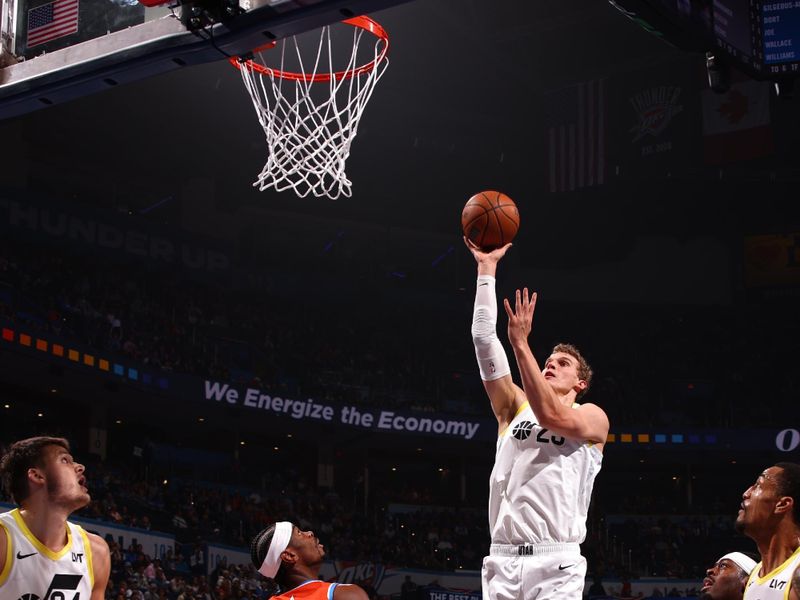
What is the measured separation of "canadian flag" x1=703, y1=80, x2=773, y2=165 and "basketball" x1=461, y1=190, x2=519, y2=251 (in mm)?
18318

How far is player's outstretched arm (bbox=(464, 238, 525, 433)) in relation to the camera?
4680mm

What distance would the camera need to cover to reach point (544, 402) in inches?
172

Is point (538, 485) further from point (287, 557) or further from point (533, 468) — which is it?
point (287, 557)

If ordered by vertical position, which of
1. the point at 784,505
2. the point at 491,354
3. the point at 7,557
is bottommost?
the point at 7,557

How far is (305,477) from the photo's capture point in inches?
1057

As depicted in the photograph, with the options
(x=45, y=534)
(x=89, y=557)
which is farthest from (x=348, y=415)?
(x=45, y=534)

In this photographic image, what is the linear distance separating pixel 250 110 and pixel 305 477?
31.2 ft

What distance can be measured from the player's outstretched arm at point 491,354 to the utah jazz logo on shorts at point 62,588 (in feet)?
6.43

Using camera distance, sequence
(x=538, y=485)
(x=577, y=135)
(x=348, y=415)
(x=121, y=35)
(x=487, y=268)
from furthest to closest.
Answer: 1. (x=348, y=415)
2. (x=577, y=135)
3. (x=121, y=35)
4. (x=487, y=268)
5. (x=538, y=485)

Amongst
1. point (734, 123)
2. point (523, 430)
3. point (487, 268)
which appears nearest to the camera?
point (523, 430)

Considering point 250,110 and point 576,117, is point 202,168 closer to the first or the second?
point 250,110

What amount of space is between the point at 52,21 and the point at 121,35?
0.56 m

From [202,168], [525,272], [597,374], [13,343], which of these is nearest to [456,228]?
[525,272]

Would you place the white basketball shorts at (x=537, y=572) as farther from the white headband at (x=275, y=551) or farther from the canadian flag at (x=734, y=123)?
the canadian flag at (x=734, y=123)
